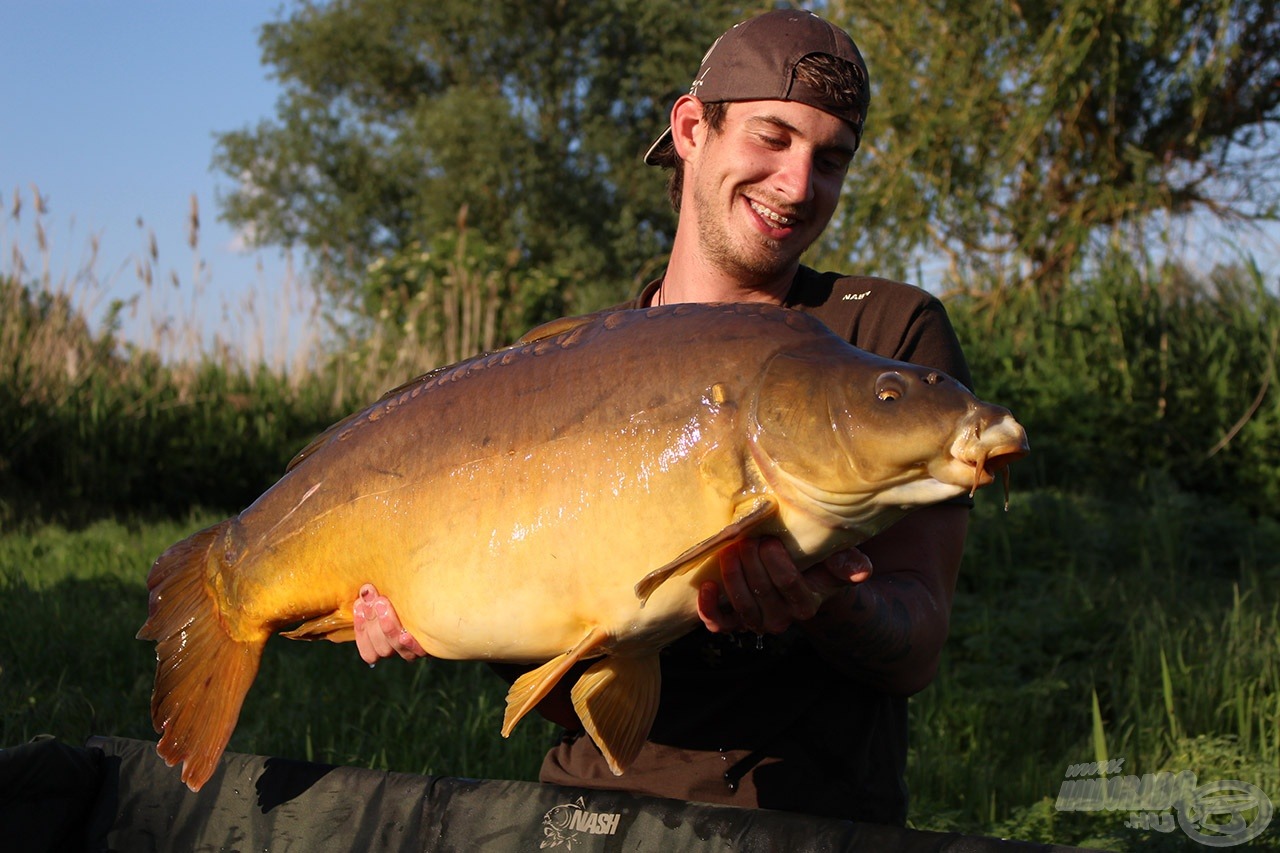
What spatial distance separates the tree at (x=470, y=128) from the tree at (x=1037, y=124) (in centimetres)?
1209

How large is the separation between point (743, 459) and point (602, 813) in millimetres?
612

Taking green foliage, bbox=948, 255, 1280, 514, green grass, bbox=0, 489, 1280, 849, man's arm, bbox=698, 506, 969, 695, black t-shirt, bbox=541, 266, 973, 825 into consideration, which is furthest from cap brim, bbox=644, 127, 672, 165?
green foliage, bbox=948, 255, 1280, 514

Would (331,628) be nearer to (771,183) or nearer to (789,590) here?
(789,590)

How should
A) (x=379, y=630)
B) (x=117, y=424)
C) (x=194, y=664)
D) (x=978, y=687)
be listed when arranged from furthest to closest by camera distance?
(x=117, y=424) < (x=978, y=687) < (x=194, y=664) < (x=379, y=630)

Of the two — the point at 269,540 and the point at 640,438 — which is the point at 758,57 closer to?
the point at 640,438

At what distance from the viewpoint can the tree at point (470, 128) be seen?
827 inches

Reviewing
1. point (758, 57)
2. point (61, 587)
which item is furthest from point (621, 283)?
point (758, 57)

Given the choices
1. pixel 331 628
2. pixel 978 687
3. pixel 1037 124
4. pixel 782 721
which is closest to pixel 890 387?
pixel 782 721

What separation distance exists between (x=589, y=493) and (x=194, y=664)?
28.6 inches

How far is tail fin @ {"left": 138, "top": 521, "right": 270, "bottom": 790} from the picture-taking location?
176 centimetres

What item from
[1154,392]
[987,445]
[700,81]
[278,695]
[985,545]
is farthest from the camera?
[1154,392]

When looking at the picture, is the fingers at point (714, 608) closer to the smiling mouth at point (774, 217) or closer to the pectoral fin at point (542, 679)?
the pectoral fin at point (542, 679)

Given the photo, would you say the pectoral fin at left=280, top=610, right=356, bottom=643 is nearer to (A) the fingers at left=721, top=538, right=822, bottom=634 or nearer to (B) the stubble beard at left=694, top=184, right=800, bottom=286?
(A) the fingers at left=721, top=538, right=822, bottom=634

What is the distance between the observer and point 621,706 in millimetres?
1583
